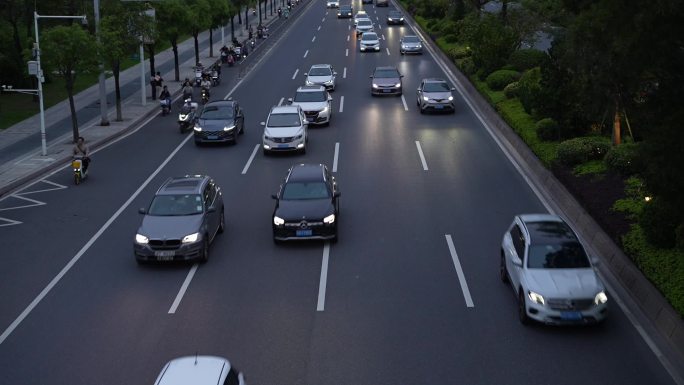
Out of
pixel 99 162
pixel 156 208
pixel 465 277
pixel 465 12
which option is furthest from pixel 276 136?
pixel 465 12

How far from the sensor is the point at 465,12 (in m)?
68.2

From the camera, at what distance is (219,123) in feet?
114

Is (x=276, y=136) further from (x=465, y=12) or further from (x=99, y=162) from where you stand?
(x=465, y=12)

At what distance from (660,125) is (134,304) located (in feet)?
36.6

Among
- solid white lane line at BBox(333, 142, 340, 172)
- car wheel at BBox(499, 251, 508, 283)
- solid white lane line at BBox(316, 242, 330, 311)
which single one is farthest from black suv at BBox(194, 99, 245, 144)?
car wheel at BBox(499, 251, 508, 283)

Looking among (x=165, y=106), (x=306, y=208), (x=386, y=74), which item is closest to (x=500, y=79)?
(x=386, y=74)

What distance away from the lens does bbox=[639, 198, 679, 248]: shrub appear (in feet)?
58.6

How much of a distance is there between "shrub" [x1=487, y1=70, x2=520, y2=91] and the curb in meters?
3.84

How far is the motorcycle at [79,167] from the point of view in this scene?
94.4ft

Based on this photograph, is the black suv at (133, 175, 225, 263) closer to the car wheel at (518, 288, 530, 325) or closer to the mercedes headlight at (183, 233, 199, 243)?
the mercedes headlight at (183, 233, 199, 243)

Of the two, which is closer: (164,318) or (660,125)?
(660,125)

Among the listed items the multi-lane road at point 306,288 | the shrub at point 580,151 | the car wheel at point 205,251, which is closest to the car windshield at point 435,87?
the multi-lane road at point 306,288

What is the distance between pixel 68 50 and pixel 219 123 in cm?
660

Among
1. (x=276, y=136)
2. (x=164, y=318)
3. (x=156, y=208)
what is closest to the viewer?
(x=164, y=318)
